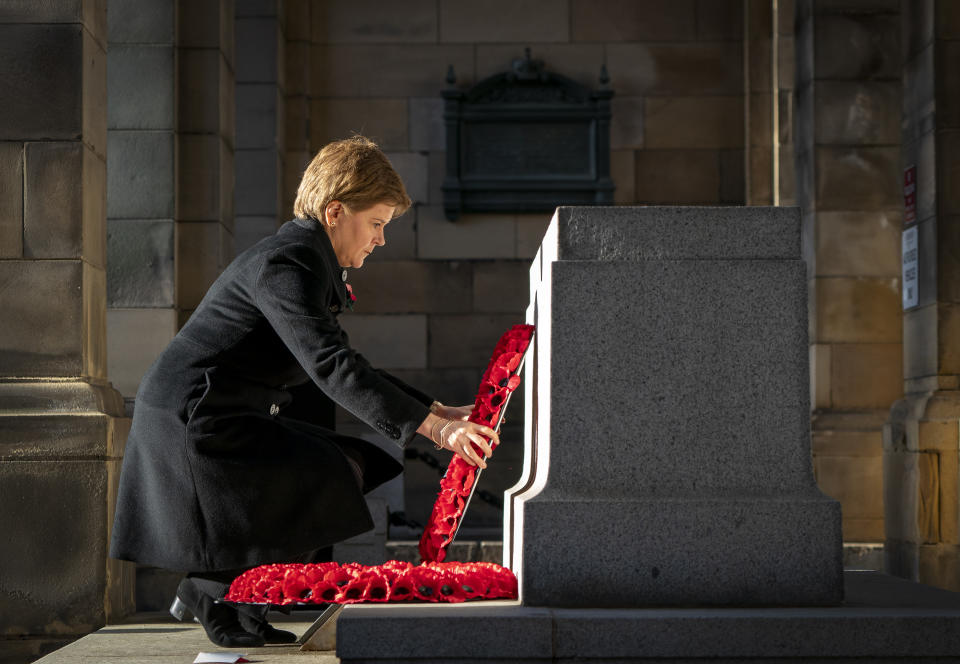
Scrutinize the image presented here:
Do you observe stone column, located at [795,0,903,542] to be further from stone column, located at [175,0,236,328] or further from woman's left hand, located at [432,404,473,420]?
woman's left hand, located at [432,404,473,420]

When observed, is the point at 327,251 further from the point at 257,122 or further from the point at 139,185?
the point at 257,122

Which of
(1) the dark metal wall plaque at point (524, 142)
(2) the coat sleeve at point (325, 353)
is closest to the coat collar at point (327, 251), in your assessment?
(2) the coat sleeve at point (325, 353)

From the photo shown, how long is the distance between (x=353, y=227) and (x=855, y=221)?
691 centimetres

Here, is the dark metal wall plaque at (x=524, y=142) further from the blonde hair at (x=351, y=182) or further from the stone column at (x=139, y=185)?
the blonde hair at (x=351, y=182)

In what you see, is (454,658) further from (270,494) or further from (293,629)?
(293,629)

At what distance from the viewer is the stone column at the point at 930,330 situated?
8984 millimetres

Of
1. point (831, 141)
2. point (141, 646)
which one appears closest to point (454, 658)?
point (141, 646)

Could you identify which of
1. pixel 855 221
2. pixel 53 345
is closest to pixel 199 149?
pixel 53 345

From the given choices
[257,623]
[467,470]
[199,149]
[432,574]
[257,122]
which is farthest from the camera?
[257,122]

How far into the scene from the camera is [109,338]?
31.1 ft

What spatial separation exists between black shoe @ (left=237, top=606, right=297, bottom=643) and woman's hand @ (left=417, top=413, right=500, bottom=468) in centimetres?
114

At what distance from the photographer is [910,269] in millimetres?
9734

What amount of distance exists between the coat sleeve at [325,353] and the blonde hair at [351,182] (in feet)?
1.12

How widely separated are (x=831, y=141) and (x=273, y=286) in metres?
7.37
